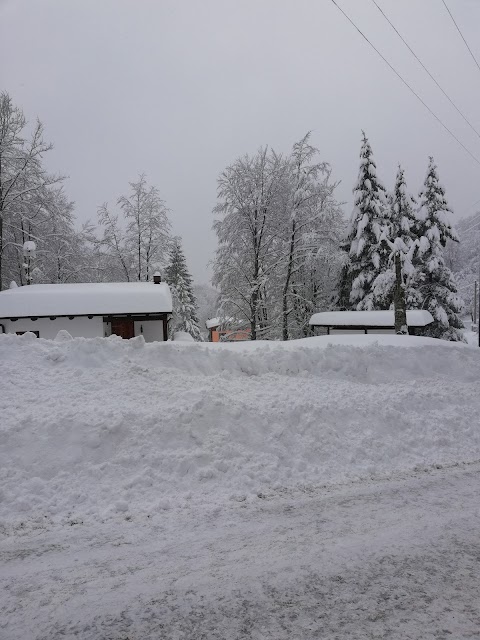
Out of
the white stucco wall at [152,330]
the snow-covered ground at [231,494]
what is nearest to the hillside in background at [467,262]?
the white stucco wall at [152,330]

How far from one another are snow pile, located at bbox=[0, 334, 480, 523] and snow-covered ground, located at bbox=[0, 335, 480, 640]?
29 mm

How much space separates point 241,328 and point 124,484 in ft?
65.3

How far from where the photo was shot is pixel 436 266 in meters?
25.3

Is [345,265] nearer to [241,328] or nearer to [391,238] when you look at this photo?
[391,238]

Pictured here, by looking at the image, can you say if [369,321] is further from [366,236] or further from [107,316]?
[107,316]

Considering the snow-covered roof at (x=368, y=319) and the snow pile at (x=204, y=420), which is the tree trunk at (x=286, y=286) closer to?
the snow-covered roof at (x=368, y=319)

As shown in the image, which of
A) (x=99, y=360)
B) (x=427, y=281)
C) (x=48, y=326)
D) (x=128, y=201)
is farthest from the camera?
(x=128, y=201)

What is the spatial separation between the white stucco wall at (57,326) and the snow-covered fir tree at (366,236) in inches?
666

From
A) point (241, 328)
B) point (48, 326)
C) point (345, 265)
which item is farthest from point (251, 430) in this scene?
point (345, 265)

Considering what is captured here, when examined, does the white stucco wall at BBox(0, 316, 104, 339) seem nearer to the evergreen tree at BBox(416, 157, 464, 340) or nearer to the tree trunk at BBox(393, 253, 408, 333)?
the tree trunk at BBox(393, 253, 408, 333)

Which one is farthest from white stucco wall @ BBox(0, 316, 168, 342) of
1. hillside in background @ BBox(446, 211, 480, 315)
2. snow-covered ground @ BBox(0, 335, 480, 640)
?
hillside in background @ BBox(446, 211, 480, 315)

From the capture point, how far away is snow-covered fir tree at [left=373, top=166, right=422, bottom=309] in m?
24.9

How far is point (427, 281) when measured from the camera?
86.2ft

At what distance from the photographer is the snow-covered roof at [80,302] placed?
17.3 meters
